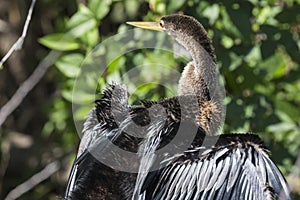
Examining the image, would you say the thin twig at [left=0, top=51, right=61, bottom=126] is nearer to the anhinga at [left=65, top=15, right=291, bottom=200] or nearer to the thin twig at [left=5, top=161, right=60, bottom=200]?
the thin twig at [left=5, top=161, right=60, bottom=200]

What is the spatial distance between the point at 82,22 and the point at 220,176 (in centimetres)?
154

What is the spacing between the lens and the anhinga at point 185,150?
266 cm

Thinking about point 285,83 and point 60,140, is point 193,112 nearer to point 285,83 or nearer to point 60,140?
point 285,83

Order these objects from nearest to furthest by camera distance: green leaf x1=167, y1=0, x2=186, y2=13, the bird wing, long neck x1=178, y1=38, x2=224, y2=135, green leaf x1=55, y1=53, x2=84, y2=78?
the bird wing < long neck x1=178, y1=38, x2=224, y2=135 < green leaf x1=167, y1=0, x2=186, y2=13 < green leaf x1=55, y1=53, x2=84, y2=78

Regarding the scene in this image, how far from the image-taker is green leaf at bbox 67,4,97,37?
3.99 metres

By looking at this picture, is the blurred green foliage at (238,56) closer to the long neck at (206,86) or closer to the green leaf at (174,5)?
the green leaf at (174,5)

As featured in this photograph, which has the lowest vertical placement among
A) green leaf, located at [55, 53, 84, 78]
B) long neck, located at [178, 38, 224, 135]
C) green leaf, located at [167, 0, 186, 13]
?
long neck, located at [178, 38, 224, 135]

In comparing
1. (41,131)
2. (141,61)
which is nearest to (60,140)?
(41,131)

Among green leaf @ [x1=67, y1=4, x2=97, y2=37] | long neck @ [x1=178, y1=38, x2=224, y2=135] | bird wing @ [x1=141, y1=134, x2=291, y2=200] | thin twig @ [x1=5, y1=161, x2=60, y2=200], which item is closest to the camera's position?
bird wing @ [x1=141, y1=134, x2=291, y2=200]

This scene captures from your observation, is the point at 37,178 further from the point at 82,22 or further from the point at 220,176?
the point at 220,176

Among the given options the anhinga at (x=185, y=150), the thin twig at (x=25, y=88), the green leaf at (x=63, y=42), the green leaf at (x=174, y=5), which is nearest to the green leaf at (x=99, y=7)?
the green leaf at (x=63, y=42)

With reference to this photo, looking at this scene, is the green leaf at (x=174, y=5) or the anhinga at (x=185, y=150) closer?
the anhinga at (x=185, y=150)

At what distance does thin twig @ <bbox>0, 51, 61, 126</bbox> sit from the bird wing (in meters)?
1.15

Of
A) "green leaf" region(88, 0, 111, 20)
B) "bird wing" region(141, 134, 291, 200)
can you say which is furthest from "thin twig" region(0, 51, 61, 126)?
"bird wing" region(141, 134, 291, 200)
